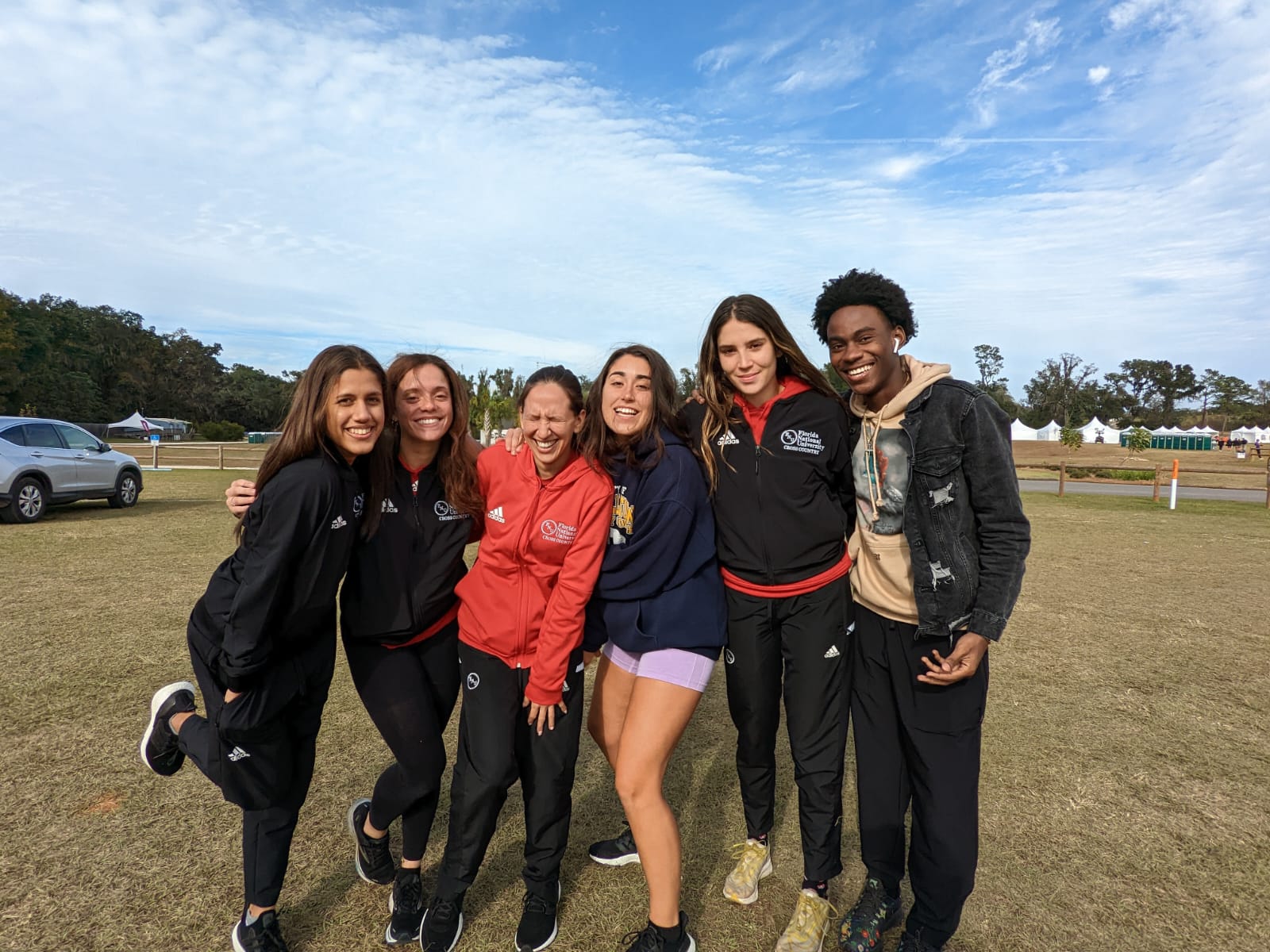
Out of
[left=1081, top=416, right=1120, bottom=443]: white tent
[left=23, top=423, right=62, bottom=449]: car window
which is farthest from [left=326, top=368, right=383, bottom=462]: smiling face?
[left=1081, top=416, right=1120, bottom=443]: white tent

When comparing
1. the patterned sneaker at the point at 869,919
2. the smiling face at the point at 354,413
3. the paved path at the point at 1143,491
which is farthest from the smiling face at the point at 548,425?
the paved path at the point at 1143,491

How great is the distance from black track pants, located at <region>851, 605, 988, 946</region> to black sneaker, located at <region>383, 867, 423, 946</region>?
1654mm

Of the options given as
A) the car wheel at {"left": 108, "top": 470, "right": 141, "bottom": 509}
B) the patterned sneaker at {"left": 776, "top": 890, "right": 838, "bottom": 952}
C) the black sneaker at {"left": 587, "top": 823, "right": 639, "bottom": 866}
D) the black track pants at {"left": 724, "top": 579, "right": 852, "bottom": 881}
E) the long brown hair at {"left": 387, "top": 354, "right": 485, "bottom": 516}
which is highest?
the long brown hair at {"left": 387, "top": 354, "right": 485, "bottom": 516}

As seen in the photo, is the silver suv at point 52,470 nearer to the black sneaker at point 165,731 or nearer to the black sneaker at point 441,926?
the black sneaker at point 165,731

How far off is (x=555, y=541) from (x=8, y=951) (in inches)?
90.3

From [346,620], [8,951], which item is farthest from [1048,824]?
[8,951]

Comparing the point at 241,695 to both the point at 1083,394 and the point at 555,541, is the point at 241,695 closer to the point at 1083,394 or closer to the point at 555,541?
the point at 555,541

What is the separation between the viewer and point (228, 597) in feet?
7.88

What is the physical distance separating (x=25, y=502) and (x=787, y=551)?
14008mm

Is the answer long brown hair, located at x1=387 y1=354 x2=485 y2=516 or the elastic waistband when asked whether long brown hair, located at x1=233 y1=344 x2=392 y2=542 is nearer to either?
long brown hair, located at x1=387 y1=354 x2=485 y2=516

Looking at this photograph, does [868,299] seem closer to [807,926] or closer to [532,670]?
[532,670]

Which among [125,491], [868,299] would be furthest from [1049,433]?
[868,299]

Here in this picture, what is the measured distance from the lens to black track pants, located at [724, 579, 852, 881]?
8.84ft

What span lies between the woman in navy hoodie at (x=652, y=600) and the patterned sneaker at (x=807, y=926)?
1.17 feet
